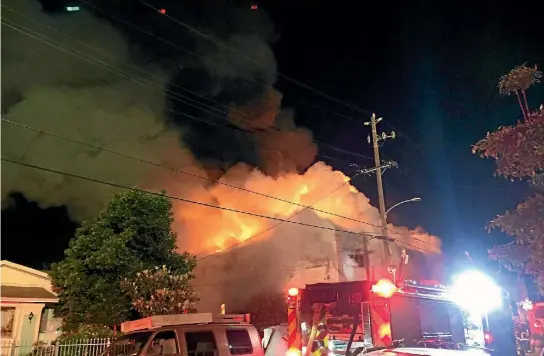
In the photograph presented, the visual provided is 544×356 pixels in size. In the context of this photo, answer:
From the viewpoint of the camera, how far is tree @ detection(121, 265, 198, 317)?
15078mm

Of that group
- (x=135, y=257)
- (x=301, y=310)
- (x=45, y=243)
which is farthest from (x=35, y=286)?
(x=301, y=310)

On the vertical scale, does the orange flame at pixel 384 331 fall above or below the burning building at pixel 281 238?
below

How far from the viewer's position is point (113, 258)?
16.0 meters

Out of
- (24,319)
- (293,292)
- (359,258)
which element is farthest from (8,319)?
(359,258)

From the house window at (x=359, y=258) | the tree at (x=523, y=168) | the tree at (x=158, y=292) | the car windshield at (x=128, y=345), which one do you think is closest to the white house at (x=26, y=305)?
the tree at (x=158, y=292)

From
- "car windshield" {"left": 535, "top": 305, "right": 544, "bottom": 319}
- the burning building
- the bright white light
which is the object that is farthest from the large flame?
the bright white light

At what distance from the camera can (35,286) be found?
58.3ft

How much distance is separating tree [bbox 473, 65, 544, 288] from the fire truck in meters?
1.64

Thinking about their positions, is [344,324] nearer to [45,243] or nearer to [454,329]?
[454,329]

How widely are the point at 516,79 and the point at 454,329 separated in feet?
14.3

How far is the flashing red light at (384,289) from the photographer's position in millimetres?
6113

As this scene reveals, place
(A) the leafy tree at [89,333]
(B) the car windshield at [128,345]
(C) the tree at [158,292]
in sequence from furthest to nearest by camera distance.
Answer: (C) the tree at [158,292], (A) the leafy tree at [89,333], (B) the car windshield at [128,345]

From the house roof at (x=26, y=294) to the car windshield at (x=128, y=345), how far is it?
1021cm

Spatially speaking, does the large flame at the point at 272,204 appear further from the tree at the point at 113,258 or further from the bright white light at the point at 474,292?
the bright white light at the point at 474,292
